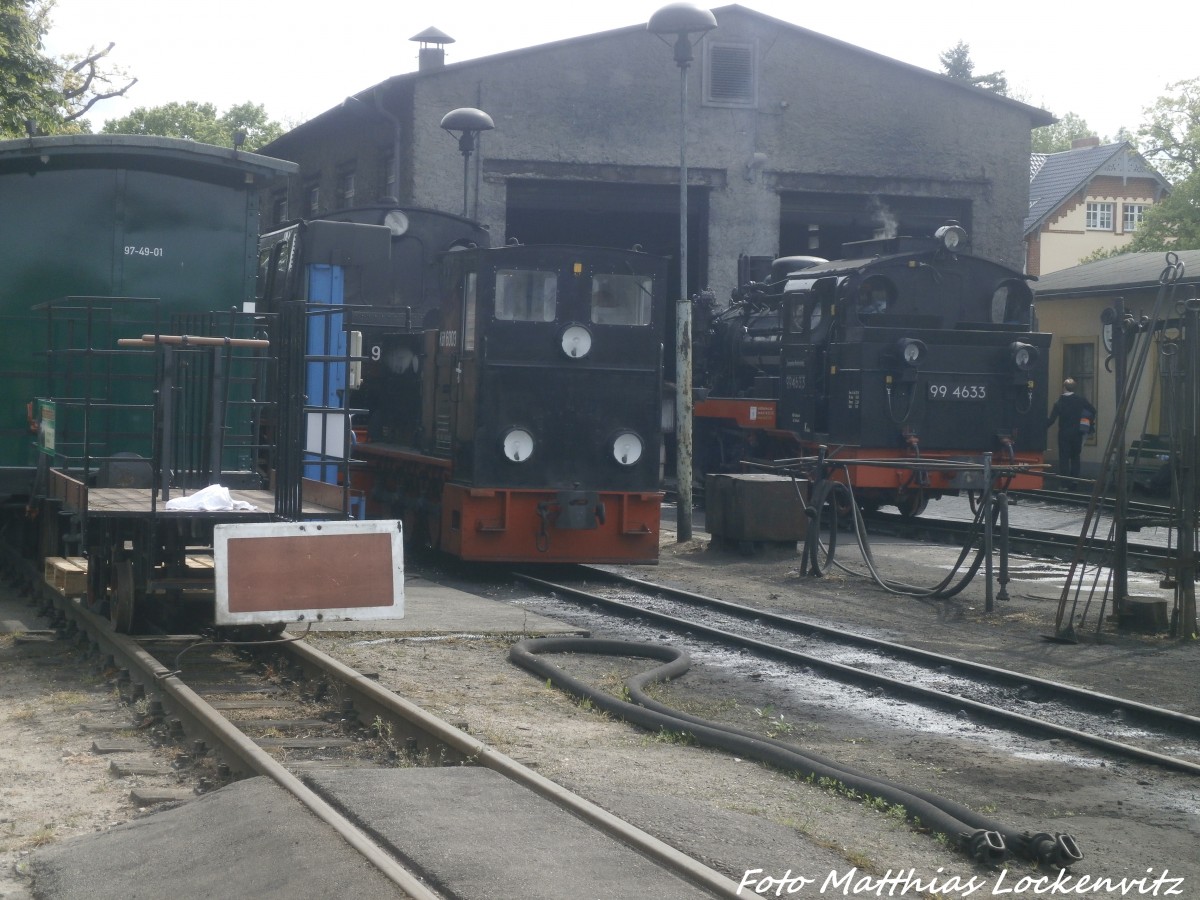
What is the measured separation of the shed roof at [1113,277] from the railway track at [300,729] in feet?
62.5

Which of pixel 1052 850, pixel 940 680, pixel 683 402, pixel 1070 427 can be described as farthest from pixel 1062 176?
pixel 1052 850

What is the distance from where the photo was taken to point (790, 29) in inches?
1107

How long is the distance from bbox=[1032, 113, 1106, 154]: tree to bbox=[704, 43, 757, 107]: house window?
8297 centimetres

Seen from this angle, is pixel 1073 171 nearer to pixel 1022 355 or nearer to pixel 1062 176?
pixel 1062 176

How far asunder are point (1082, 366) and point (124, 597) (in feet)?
74.9

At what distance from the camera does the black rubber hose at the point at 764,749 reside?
16.9ft

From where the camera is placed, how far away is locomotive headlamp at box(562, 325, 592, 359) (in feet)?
42.3

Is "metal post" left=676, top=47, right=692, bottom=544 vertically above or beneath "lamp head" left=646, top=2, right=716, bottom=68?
beneath

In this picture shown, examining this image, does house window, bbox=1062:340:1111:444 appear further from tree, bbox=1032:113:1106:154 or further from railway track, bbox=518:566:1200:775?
tree, bbox=1032:113:1106:154

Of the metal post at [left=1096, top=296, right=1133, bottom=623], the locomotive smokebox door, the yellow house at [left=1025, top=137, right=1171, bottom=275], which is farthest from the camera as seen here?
the yellow house at [left=1025, top=137, right=1171, bottom=275]

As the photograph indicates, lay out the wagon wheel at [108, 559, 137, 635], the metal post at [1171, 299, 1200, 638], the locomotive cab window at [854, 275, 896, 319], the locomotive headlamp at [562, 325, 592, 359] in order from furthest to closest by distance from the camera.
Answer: the locomotive cab window at [854, 275, 896, 319] → the locomotive headlamp at [562, 325, 592, 359] → the metal post at [1171, 299, 1200, 638] → the wagon wheel at [108, 559, 137, 635]

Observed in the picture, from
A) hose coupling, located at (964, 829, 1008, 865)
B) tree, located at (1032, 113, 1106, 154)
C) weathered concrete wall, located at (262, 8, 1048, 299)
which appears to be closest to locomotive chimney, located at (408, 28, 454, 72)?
weathered concrete wall, located at (262, 8, 1048, 299)

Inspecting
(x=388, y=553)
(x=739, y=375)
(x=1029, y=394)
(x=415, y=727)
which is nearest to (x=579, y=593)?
(x=388, y=553)

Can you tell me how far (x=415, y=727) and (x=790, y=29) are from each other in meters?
23.9
